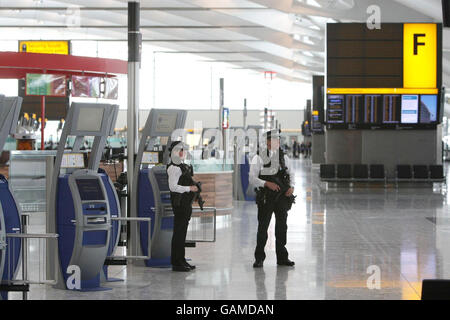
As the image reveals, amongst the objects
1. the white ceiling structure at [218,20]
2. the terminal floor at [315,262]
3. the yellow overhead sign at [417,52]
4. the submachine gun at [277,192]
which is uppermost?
the white ceiling structure at [218,20]

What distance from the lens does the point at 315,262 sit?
346 inches

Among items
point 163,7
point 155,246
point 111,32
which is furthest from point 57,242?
point 111,32

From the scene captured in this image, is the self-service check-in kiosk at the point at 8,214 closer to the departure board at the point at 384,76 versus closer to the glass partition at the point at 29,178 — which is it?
the glass partition at the point at 29,178

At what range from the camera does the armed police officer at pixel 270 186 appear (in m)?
8.41

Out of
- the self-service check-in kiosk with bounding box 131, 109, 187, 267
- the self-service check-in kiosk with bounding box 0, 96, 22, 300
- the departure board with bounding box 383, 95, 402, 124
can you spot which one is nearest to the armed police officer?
the self-service check-in kiosk with bounding box 131, 109, 187, 267

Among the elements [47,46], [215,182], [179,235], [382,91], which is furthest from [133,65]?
[47,46]

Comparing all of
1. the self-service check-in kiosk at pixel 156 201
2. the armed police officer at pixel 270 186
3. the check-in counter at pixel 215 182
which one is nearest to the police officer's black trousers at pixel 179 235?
the self-service check-in kiosk at pixel 156 201

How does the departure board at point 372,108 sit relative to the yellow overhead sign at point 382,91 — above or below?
below

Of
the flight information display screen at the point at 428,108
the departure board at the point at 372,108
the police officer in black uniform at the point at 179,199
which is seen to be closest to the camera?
the police officer in black uniform at the point at 179,199

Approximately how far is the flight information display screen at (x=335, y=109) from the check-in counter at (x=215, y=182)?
7.17 meters

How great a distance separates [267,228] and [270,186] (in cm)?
44

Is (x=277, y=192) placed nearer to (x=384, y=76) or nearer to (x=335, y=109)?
(x=335, y=109)

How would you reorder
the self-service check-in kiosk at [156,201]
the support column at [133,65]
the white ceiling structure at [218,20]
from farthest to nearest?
the white ceiling structure at [218,20] < the support column at [133,65] < the self-service check-in kiosk at [156,201]
